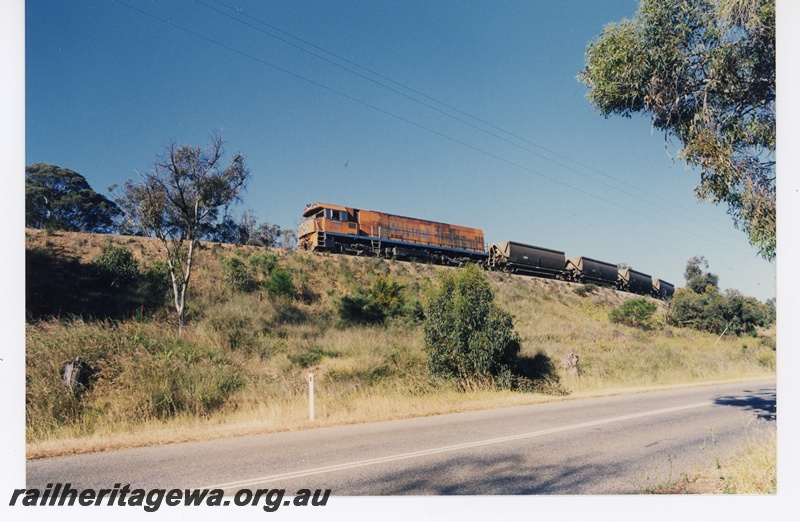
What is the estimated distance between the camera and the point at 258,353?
17.0 metres

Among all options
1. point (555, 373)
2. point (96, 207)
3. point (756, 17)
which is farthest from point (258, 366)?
point (96, 207)

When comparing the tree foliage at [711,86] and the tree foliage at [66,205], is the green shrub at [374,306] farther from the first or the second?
the tree foliage at [711,86]

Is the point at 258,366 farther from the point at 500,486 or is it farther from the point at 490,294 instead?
the point at 500,486

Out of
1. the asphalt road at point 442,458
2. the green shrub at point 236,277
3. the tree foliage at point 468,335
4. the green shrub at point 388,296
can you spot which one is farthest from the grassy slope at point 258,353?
the green shrub at point 388,296

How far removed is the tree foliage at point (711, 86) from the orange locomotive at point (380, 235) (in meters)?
26.7

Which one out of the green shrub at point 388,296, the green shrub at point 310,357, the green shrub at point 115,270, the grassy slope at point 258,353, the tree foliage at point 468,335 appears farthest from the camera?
the green shrub at point 388,296

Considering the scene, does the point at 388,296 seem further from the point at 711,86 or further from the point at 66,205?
the point at 711,86

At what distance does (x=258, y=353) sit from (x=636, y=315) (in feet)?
86.5

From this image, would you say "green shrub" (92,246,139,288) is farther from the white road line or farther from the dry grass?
the dry grass

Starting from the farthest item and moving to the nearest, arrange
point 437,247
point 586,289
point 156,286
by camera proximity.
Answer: point 586,289 < point 437,247 < point 156,286

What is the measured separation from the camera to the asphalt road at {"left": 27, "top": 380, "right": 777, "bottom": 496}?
5270mm

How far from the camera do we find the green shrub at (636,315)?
105ft

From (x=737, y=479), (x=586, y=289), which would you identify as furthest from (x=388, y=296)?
(x=586, y=289)

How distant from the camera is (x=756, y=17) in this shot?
5.85m
